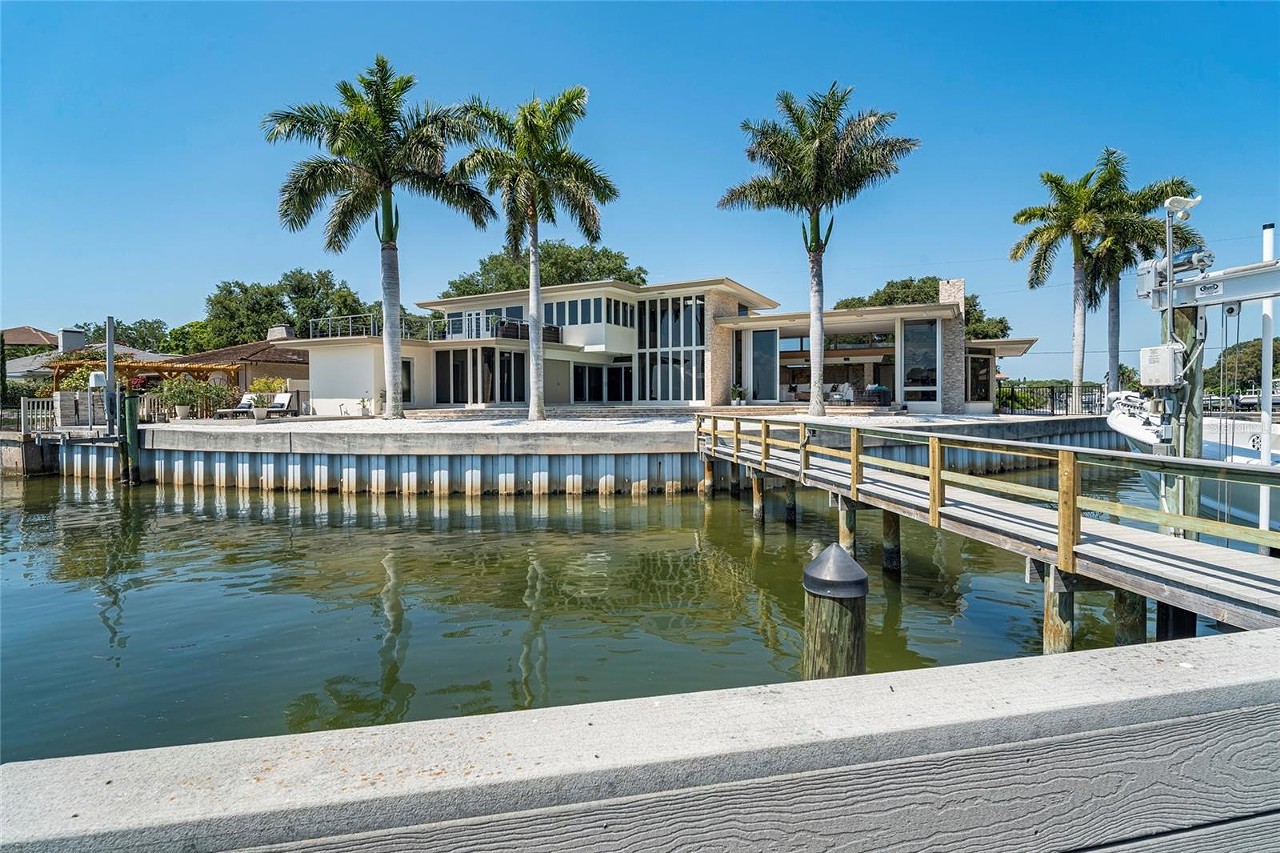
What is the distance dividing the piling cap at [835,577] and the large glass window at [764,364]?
25316 mm

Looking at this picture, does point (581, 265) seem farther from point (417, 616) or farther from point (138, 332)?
point (138, 332)

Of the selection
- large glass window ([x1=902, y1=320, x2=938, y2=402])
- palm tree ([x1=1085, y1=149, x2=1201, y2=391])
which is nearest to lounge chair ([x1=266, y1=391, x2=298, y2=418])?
large glass window ([x1=902, y1=320, x2=938, y2=402])

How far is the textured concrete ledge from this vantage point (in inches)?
50.8

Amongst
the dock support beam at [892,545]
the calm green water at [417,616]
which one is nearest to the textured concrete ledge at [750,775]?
the calm green water at [417,616]

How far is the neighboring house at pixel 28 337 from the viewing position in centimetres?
3869

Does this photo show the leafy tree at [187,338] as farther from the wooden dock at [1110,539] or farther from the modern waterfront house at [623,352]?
the wooden dock at [1110,539]

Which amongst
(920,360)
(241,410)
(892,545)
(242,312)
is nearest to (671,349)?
(920,360)

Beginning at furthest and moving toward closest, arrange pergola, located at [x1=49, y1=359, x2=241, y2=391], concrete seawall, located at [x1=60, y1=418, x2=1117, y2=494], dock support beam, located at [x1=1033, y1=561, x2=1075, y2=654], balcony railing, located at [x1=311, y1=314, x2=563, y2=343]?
balcony railing, located at [x1=311, y1=314, x2=563, y2=343]
pergola, located at [x1=49, y1=359, x2=241, y2=391]
concrete seawall, located at [x1=60, y1=418, x2=1117, y2=494]
dock support beam, located at [x1=1033, y1=561, x2=1075, y2=654]

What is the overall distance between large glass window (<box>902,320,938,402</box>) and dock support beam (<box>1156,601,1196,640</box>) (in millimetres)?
21142

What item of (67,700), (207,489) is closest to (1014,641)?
(67,700)

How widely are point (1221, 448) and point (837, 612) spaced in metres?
9.07

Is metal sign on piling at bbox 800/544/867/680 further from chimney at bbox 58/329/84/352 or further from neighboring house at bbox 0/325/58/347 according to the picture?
neighboring house at bbox 0/325/58/347

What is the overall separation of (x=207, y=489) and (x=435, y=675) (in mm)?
14234

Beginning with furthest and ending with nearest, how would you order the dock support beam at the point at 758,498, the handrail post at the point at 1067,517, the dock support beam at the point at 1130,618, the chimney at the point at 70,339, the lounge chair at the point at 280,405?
the lounge chair at the point at 280,405
the chimney at the point at 70,339
the dock support beam at the point at 758,498
the dock support beam at the point at 1130,618
the handrail post at the point at 1067,517
